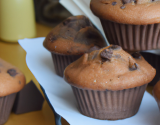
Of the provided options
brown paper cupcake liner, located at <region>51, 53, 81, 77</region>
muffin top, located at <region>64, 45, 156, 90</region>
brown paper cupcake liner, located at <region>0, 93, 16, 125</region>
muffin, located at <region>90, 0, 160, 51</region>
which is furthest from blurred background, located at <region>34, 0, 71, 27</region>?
muffin top, located at <region>64, 45, 156, 90</region>

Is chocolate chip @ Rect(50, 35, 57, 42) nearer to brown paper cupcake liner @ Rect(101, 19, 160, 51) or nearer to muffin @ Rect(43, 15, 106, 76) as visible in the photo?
muffin @ Rect(43, 15, 106, 76)

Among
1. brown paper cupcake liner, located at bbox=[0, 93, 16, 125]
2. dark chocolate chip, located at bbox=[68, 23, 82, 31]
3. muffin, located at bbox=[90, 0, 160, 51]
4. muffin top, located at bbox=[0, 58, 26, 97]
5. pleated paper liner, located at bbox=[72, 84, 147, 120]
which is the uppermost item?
muffin, located at bbox=[90, 0, 160, 51]

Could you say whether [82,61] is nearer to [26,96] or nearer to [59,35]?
[59,35]

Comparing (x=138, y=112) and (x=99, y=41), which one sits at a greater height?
(x=99, y=41)

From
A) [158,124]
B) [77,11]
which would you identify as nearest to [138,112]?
[158,124]

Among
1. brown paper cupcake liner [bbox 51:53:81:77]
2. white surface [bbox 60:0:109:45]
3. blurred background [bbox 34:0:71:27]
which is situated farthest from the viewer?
blurred background [bbox 34:0:71:27]

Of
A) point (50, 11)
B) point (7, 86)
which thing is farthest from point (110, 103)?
point (50, 11)
